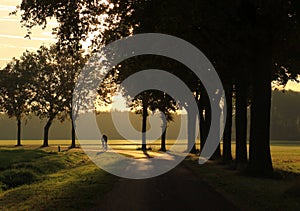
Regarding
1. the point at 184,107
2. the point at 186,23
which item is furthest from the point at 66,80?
the point at 186,23

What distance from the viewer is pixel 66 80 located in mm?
99500

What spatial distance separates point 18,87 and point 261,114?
82.7 m

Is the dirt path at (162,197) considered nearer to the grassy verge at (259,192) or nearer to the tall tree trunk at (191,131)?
the grassy verge at (259,192)

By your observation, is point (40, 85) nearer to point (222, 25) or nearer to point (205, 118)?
point (205, 118)

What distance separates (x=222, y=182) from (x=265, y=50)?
25.7ft

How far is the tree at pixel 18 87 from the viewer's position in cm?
10519

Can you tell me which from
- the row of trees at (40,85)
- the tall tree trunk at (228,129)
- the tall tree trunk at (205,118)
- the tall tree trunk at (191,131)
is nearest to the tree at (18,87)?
the row of trees at (40,85)

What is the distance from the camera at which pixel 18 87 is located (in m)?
107

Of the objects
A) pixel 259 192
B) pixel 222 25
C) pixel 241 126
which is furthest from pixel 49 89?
pixel 259 192

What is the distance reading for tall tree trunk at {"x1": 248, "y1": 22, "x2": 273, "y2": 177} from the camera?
29.5 meters

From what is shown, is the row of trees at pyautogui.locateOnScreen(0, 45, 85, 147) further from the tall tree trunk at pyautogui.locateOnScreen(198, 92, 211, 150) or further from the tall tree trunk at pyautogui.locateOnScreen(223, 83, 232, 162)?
the tall tree trunk at pyautogui.locateOnScreen(223, 83, 232, 162)

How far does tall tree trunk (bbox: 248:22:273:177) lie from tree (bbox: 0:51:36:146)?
79.2 meters

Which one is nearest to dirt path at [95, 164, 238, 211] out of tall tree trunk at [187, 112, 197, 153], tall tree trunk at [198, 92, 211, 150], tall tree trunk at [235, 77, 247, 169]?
tall tree trunk at [235, 77, 247, 169]

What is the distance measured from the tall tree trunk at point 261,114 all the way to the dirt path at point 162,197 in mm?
4491
